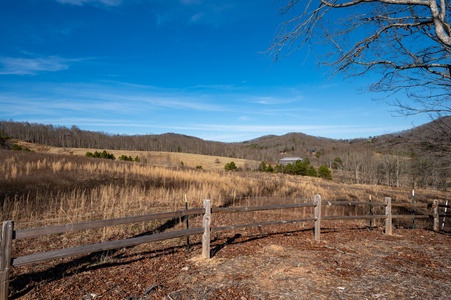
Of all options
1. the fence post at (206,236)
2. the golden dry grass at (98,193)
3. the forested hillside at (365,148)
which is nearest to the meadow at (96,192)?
the golden dry grass at (98,193)

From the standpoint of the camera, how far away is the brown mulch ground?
4.42 m

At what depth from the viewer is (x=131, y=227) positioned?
8430 millimetres

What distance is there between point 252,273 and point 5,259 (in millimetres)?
3942

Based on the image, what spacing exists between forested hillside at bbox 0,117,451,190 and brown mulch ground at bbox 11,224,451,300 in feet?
7.08

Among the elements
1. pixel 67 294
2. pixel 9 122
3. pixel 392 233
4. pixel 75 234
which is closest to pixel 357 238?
pixel 392 233

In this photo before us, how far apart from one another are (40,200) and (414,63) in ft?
40.5

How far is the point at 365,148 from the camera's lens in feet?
29.6

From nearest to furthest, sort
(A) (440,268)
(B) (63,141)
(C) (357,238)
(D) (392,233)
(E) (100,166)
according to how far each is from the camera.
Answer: (A) (440,268), (C) (357,238), (D) (392,233), (E) (100,166), (B) (63,141)

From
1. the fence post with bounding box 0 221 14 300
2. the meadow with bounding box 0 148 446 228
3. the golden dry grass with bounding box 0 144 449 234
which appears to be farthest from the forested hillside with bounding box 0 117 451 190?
the golden dry grass with bounding box 0 144 449 234

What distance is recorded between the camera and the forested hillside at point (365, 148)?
4988mm

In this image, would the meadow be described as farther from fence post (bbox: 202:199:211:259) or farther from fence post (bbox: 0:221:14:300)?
fence post (bbox: 0:221:14:300)

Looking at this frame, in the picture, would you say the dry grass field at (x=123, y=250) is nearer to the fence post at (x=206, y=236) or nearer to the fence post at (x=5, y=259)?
the fence post at (x=206, y=236)

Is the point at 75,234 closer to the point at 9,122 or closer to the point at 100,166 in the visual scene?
the point at 100,166

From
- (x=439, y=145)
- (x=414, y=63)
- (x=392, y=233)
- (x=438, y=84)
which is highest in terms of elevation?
(x=414, y=63)
